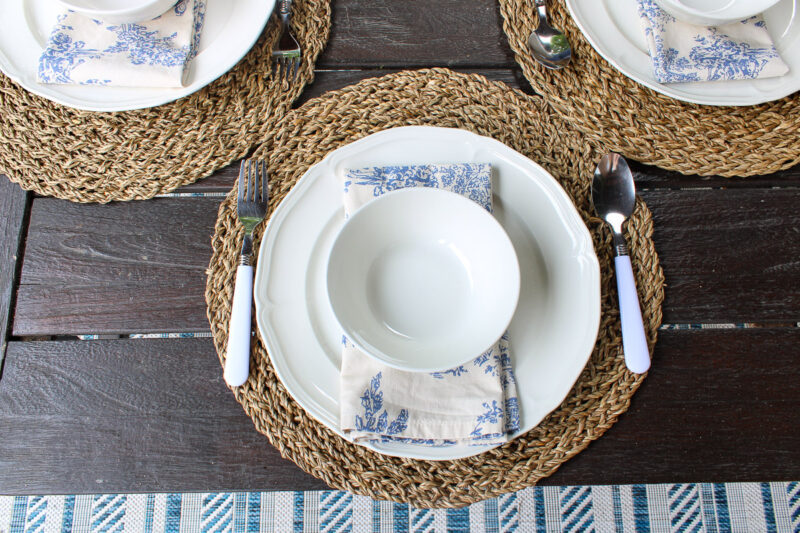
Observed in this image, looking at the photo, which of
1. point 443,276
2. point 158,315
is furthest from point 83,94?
point 443,276

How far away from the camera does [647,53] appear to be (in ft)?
1.78

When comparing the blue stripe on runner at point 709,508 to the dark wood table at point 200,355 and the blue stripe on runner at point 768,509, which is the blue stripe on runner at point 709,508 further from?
the dark wood table at point 200,355

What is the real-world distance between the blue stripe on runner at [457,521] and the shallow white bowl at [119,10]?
762 mm

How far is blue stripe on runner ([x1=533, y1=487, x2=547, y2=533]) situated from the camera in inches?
29.5

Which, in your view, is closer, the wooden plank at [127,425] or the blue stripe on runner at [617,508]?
the wooden plank at [127,425]

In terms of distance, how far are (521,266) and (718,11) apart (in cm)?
34

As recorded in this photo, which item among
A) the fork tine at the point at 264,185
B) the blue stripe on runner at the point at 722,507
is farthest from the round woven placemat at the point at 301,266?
the blue stripe on runner at the point at 722,507

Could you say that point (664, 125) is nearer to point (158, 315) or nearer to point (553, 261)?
point (553, 261)

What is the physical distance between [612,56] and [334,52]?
12.3 inches

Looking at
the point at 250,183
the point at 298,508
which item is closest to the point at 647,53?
the point at 250,183

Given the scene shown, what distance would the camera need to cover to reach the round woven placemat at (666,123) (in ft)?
1.84

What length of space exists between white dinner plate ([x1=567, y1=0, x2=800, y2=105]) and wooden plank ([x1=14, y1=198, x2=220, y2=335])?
46 cm

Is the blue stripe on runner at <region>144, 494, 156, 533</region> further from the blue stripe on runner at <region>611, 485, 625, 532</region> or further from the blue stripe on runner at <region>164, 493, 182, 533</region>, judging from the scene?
the blue stripe on runner at <region>611, 485, 625, 532</region>

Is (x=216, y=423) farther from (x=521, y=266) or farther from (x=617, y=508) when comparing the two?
(x=617, y=508)
